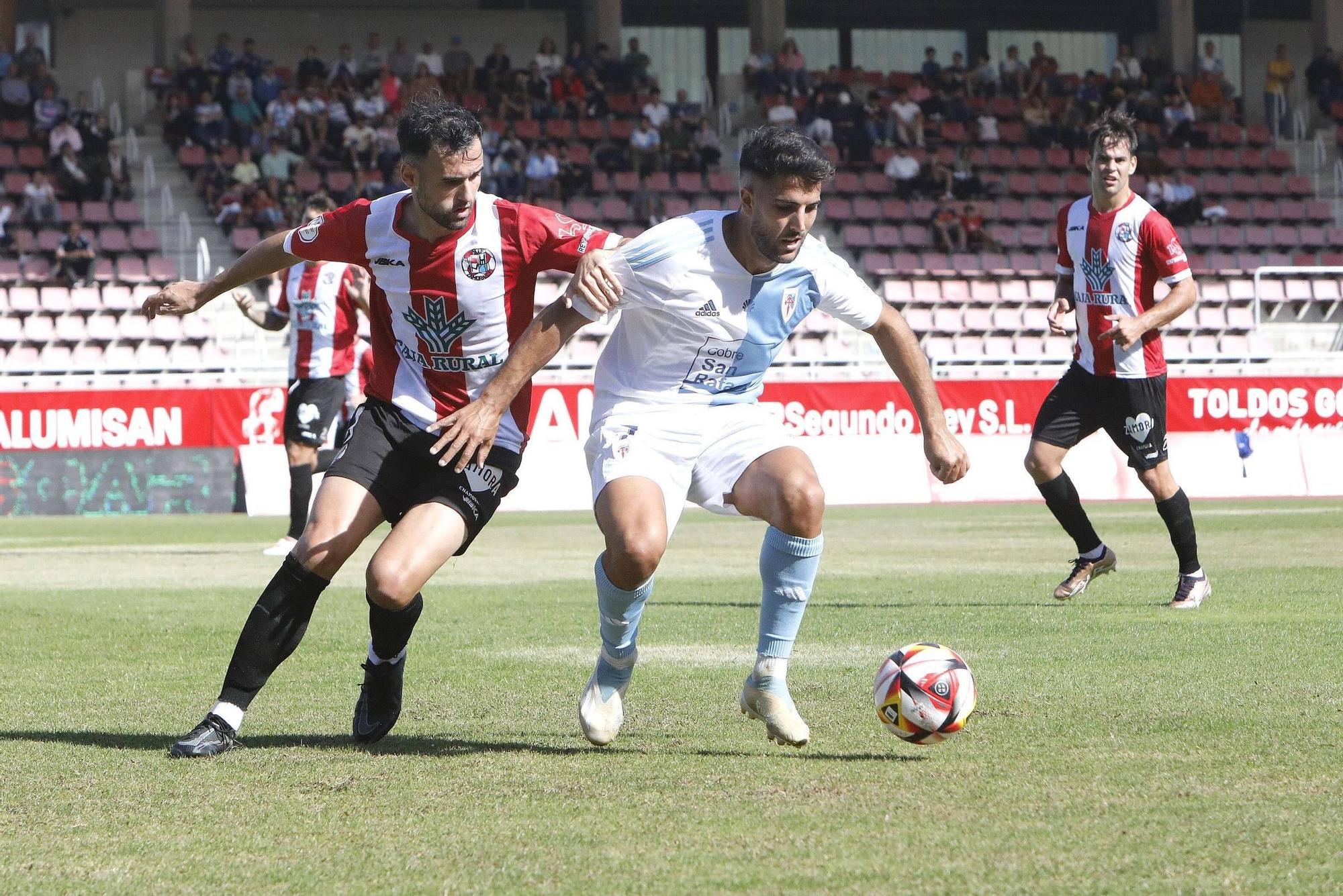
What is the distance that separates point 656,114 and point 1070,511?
23173mm

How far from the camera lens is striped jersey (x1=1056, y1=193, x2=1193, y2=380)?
9.77 meters

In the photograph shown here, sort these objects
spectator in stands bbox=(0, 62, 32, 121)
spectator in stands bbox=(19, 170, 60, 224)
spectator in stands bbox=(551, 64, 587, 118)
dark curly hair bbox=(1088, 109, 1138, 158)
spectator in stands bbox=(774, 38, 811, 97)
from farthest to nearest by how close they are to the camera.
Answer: spectator in stands bbox=(774, 38, 811, 97) → spectator in stands bbox=(551, 64, 587, 118) → spectator in stands bbox=(0, 62, 32, 121) → spectator in stands bbox=(19, 170, 60, 224) → dark curly hair bbox=(1088, 109, 1138, 158)

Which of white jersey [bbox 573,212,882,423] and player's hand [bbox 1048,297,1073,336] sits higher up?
white jersey [bbox 573,212,882,423]

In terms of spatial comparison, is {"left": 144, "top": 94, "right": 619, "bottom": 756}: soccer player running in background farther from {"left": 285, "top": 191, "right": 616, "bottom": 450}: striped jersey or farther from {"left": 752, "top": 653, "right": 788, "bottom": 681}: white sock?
{"left": 752, "top": 653, "right": 788, "bottom": 681}: white sock

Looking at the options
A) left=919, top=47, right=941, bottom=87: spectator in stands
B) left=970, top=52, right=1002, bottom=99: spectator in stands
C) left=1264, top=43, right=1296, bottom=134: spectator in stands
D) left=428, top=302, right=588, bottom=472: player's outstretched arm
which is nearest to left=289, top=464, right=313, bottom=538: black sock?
left=428, top=302, right=588, bottom=472: player's outstretched arm

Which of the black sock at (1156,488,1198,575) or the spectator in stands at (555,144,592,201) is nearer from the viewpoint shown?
the black sock at (1156,488,1198,575)

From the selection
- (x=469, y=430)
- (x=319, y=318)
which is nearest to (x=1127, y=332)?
(x=469, y=430)

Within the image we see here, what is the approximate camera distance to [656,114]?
32094mm

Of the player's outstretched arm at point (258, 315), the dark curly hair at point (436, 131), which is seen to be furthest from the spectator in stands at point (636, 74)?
the dark curly hair at point (436, 131)

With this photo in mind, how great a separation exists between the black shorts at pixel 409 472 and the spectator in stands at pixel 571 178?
2366cm

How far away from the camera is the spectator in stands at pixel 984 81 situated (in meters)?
34.8

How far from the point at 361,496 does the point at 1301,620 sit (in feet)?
16.1

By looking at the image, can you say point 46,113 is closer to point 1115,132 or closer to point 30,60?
point 30,60

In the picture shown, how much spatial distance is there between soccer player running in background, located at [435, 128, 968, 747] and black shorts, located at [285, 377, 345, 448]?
8301mm
